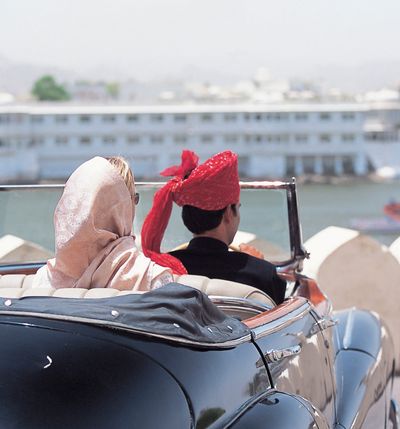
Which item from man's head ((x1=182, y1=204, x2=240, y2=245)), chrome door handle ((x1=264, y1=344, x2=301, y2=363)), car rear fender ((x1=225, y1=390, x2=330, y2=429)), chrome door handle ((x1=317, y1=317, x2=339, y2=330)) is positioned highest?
man's head ((x1=182, y1=204, x2=240, y2=245))

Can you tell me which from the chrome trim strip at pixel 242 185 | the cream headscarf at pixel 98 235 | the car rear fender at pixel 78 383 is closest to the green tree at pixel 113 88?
the chrome trim strip at pixel 242 185

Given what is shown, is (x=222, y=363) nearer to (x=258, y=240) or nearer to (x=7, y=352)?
(x=7, y=352)

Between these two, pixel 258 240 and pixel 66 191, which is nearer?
pixel 66 191

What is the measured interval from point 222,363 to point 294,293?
1.57 metres

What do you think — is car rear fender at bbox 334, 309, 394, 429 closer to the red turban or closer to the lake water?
the red turban

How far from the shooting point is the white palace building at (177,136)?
89.1 metres

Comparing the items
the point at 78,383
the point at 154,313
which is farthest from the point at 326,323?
the point at 78,383

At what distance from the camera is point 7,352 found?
6.57 ft

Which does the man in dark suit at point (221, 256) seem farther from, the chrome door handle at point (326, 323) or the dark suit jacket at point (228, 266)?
the chrome door handle at point (326, 323)

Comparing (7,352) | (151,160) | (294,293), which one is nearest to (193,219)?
(294,293)

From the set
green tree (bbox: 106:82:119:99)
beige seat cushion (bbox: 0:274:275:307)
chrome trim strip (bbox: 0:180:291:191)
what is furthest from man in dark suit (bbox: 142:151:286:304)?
green tree (bbox: 106:82:119:99)

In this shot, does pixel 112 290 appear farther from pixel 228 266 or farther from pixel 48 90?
pixel 48 90

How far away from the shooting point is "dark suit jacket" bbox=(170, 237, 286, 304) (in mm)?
3107

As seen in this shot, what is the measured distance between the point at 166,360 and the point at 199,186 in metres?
1.17
